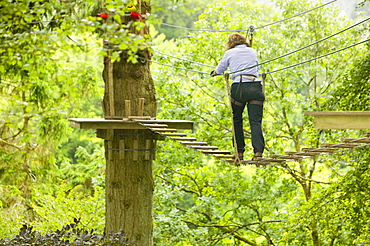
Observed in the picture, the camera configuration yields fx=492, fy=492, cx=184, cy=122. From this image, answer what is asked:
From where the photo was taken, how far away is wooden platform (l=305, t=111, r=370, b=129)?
319 centimetres

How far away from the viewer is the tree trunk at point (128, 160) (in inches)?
182

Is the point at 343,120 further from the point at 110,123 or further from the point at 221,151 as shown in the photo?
the point at 110,123

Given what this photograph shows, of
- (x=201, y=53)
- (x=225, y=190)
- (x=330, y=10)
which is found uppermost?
(x=330, y=10)

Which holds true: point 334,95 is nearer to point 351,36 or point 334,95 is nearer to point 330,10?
point 351,36

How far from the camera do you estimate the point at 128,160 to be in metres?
4.68

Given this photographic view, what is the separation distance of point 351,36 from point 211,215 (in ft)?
12.8

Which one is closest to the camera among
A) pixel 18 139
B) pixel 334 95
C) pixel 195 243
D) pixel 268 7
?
pixel 334 95

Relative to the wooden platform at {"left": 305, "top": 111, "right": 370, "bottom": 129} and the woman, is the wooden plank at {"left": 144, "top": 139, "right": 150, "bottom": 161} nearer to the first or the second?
the woman

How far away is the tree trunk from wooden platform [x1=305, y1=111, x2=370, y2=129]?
1.98 m

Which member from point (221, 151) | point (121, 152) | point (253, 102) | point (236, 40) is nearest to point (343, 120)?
point (221, 151)

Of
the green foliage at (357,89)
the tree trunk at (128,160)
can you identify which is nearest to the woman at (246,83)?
the tree trunk at (128,160)

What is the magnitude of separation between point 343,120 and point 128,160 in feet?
7.16

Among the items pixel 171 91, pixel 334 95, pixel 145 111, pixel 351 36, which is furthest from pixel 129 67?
pixel 351 36

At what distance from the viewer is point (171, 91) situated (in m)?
8.43
